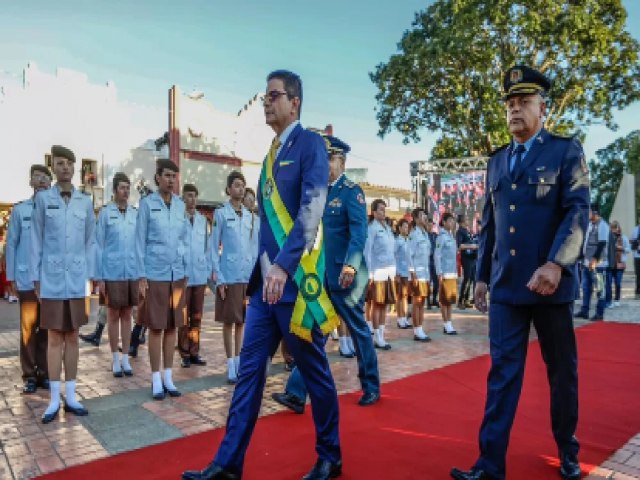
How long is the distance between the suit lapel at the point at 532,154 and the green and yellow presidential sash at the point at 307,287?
45.0 inches

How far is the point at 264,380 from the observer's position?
8.89ft

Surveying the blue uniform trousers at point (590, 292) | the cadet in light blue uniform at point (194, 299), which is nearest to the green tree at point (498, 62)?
the blue uniform trousers at point (590, 292)

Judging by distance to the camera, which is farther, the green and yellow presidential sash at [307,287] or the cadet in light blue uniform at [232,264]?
the cadet in light blue uniform at [232,264]

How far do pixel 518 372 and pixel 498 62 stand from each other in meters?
16.4

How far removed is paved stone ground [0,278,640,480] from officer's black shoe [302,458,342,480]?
1.24 m

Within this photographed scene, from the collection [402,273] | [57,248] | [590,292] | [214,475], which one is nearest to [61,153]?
[57,248]

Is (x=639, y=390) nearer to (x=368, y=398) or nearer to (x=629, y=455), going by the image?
(x=629, y=455)

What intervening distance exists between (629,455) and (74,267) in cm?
414

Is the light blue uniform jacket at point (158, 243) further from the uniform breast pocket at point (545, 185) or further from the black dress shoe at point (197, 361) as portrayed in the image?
the uniform breast pocket at point (545, 185)

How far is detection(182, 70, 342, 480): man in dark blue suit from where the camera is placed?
101 inches

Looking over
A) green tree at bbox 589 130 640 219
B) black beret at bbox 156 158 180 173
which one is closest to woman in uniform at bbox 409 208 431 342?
black beret at bbox 156 158 180 173

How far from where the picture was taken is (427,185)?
1708 centimetres

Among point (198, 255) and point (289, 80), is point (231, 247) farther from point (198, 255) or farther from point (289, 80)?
point (289, 80)

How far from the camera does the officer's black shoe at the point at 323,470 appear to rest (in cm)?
268
